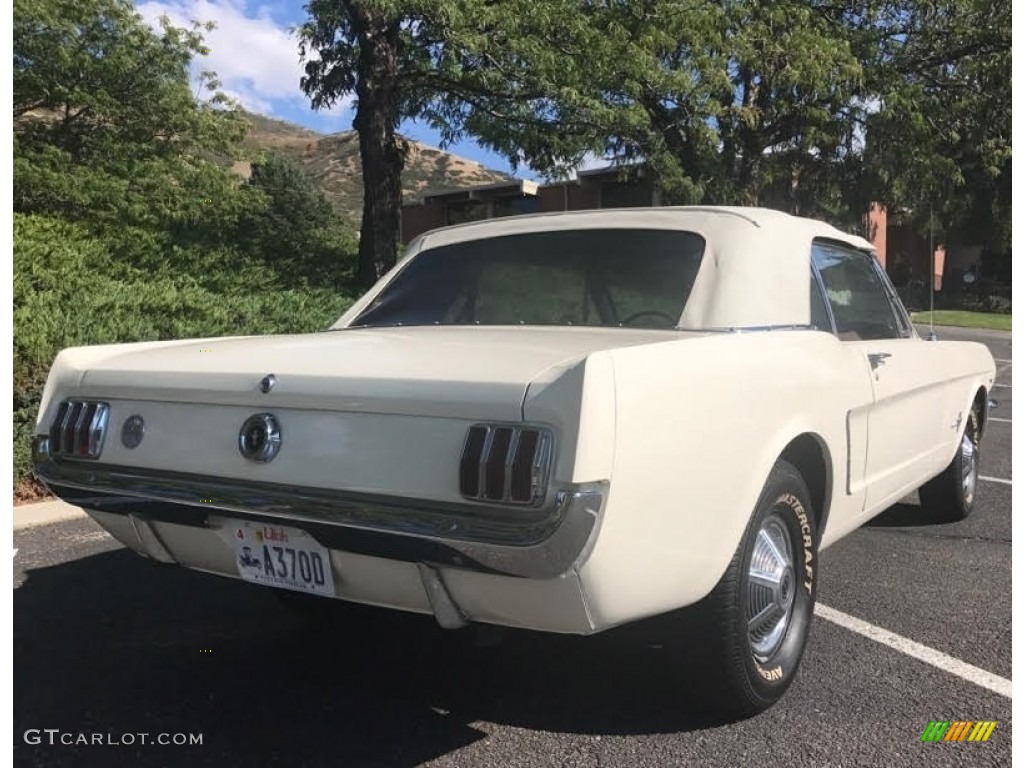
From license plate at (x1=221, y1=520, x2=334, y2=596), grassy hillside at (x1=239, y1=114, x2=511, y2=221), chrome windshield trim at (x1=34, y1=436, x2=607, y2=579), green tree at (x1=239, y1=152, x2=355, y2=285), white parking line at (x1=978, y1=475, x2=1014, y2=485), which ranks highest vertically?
grassy hillside at (x1=239, y1=114, x2=511, y2=221)

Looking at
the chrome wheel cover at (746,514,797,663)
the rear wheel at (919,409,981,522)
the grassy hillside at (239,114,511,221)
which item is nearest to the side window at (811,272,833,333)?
the chrome wheel cover at (746,514,797,663)

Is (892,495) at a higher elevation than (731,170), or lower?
lower

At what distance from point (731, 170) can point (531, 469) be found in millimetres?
16139

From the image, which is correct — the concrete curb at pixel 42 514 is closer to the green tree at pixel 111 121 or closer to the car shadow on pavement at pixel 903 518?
the car shadow on pavement at pixel 903 518

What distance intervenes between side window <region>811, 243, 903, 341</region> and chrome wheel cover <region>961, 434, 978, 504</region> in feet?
4.08

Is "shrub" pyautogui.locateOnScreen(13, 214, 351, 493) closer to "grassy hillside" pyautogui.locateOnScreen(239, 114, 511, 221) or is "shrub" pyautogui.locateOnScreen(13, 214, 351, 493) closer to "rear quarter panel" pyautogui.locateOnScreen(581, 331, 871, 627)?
"rear quarter panel" pyautogui.locateOnScreen(581, 331, 871, 627)

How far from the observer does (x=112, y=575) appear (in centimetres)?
421

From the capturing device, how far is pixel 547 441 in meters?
2.02

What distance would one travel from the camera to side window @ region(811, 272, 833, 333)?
11.2 ft

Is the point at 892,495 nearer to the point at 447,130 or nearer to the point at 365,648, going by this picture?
the point at 365,648

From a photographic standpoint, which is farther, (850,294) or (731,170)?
(731,170)

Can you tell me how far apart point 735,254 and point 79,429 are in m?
2.22

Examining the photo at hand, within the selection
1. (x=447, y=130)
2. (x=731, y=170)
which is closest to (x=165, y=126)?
(x=447, y=130)

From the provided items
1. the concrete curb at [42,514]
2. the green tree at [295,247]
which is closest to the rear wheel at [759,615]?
the concrete curb at [42,514]
